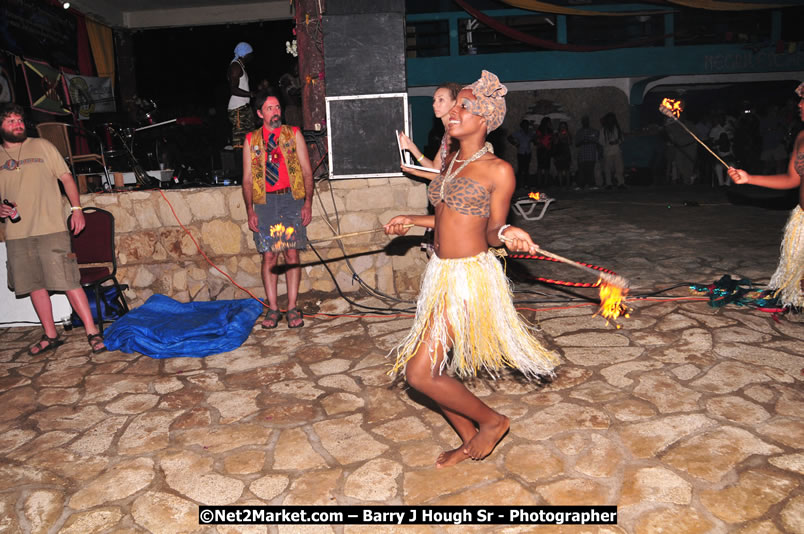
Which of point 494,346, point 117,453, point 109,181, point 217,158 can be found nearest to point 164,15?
point 217,158

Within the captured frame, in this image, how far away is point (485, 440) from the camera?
10.4ft

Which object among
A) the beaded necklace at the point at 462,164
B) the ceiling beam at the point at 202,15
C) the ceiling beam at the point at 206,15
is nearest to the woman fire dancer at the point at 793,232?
the beaded necklace at the point at 462,164

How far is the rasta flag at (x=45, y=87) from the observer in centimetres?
1004

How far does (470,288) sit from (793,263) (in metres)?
3.20

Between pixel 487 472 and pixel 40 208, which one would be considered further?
pixel 40 208

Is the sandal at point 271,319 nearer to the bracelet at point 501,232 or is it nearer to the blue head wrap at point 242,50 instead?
the bracelet at point 501,232

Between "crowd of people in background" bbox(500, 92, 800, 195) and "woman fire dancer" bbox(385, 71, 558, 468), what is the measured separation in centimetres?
1364

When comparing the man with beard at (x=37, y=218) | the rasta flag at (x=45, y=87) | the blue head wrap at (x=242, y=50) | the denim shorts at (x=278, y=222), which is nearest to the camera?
the man with beard at (x=37, y=218)

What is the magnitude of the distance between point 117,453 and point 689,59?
18132 millimetres

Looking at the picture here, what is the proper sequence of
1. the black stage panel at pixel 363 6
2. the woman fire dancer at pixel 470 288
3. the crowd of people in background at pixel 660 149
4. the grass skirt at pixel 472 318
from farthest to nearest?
1. the crowd of people in background at pixel 660 149
2. the black stage panel at pixel 363 6
3. the grass skirt at pixel 472 318
4. the woman fire dancer at pixel 470 288

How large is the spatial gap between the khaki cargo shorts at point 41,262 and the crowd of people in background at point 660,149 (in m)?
13.8

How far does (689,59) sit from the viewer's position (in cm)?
1669

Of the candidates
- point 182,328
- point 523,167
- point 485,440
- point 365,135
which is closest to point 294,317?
point 182,328

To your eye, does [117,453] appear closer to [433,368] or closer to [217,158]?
[433,368]
